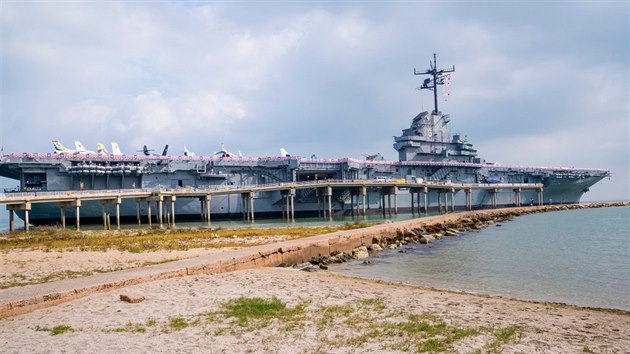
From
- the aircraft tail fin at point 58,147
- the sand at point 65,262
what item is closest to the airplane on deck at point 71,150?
the aircraft tail fin at point 58,147

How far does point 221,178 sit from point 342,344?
4956cm

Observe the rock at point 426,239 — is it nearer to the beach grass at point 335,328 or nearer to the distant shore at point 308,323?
the distant shore at point 308,323

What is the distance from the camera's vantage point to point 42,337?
732cm

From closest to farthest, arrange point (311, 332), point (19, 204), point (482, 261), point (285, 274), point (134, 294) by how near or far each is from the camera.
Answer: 1. point (311, 332)
2. point (134, 294)
3. point (285, 274)
4. point (482, 261)
5. point (19, 204)

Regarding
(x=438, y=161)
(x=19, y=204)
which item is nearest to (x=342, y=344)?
(x=19, y=204)

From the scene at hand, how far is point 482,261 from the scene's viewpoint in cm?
2059

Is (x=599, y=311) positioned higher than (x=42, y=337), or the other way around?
(x=42, y=337)

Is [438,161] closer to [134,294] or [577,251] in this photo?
[577,251]

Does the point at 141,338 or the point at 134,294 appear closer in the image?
the point at 141,338

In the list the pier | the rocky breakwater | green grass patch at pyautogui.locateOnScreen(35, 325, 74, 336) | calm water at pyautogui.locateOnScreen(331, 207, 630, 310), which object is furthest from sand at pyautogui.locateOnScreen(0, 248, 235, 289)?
the pier

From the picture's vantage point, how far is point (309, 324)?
818cm

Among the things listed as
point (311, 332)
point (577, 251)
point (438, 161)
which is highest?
point (438, 161)

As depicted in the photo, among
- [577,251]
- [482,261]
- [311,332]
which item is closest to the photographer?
[311,332]

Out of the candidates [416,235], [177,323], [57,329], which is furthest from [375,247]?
[57,329]
